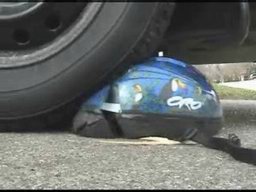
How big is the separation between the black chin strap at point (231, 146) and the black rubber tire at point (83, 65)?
0.34 metres

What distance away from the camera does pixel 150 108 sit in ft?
5.79

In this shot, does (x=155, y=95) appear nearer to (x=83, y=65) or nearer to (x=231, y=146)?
(x=83, y=65)

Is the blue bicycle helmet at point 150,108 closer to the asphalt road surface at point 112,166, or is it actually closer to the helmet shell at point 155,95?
the helmet shell at point 155,95

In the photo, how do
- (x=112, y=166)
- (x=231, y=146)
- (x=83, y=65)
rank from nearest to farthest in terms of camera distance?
1. (x=112, y=166)
2. (x=231, y=146)
3. (x=83, y=65)

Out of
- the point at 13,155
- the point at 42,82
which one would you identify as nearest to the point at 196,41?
the point at 42,82

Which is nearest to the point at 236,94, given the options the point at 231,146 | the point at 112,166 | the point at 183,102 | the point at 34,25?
the point at 183,102

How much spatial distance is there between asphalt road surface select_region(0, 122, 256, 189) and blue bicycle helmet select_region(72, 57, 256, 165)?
0.10 metres

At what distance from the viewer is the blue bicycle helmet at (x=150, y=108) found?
5.77 feet

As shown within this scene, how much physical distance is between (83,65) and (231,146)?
1.71ft

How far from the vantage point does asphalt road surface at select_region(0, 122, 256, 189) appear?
1.20 m

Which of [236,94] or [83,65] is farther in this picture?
[236,94]

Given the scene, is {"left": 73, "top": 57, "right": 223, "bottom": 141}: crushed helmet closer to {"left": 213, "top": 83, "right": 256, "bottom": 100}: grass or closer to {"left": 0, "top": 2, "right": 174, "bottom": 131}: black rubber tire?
{"left": 0, "top": 2, "right": 174, "bottom": 131}: black rubber tire

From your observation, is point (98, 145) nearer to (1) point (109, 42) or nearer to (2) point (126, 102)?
(2) point (126, 102)

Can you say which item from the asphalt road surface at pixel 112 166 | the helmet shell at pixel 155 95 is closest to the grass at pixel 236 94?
the helmet shell at pixel 155 95
